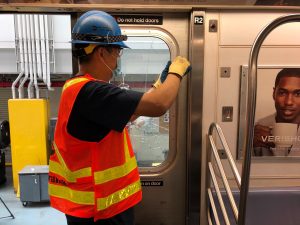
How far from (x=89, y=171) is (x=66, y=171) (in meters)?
0.14

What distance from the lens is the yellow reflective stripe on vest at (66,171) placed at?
1.50 meters

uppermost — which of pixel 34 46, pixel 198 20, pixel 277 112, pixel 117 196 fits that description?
pixel 34 46

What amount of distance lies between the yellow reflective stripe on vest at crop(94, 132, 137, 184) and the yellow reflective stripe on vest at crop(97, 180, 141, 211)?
3.4 inches

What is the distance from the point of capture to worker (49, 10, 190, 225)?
1354 mm

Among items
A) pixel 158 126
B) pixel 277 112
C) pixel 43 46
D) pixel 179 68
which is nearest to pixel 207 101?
pixel 158 126

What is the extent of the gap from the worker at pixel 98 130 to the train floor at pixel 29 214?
9.23ft

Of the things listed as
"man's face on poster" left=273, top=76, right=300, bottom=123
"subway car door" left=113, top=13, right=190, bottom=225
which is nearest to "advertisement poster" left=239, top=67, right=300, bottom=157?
"man's face on poster" left=273, top=76, right=300, bottom=123

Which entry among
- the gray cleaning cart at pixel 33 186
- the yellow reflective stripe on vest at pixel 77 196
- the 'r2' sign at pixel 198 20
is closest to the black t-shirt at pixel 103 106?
the yellow reflective stripe on vest at pixel 77 196

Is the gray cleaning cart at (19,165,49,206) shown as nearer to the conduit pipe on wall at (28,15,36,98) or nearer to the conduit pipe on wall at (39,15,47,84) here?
the conduit pipe on wall at (28,15,36,98)

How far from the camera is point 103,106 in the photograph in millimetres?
1342

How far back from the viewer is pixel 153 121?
2.68 m

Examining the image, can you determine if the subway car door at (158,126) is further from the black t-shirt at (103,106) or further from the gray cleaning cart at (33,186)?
the gray cleaning cart at (33,186)

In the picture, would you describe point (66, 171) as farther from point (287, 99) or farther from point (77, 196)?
point (287, 99)

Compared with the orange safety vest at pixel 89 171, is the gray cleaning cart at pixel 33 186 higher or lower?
lower
